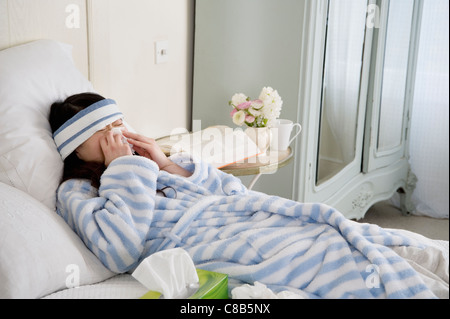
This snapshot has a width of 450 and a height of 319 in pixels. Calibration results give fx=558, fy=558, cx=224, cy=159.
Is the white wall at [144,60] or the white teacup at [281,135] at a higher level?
the white wall at [144,60]

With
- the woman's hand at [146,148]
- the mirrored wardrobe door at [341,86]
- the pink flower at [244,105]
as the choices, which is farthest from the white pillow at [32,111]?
the mirrored wardrobe door at [341,86]

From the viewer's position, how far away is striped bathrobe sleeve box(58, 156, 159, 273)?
4.34 ft

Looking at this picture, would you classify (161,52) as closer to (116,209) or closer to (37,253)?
(116,209)

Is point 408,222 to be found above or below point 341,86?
below

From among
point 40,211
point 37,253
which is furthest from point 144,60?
point 37,253

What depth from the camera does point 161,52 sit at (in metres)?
2.23

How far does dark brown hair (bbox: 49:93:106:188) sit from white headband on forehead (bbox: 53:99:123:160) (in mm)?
32

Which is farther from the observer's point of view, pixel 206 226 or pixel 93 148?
pixel 93 148

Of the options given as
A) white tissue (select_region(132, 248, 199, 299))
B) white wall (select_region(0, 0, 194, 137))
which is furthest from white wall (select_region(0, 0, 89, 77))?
white tissue (select_region(132, 248, 199, 299))

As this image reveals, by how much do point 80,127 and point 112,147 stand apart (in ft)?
0.33

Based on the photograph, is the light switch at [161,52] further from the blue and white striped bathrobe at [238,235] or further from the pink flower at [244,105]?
the blue and white striped bathrobe at [238,235]

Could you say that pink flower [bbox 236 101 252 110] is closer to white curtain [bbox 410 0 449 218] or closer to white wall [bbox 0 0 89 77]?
white wall [bbox 0 0 89 77]

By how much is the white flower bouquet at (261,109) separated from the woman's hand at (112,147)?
71cm

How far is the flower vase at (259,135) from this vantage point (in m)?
2.11
